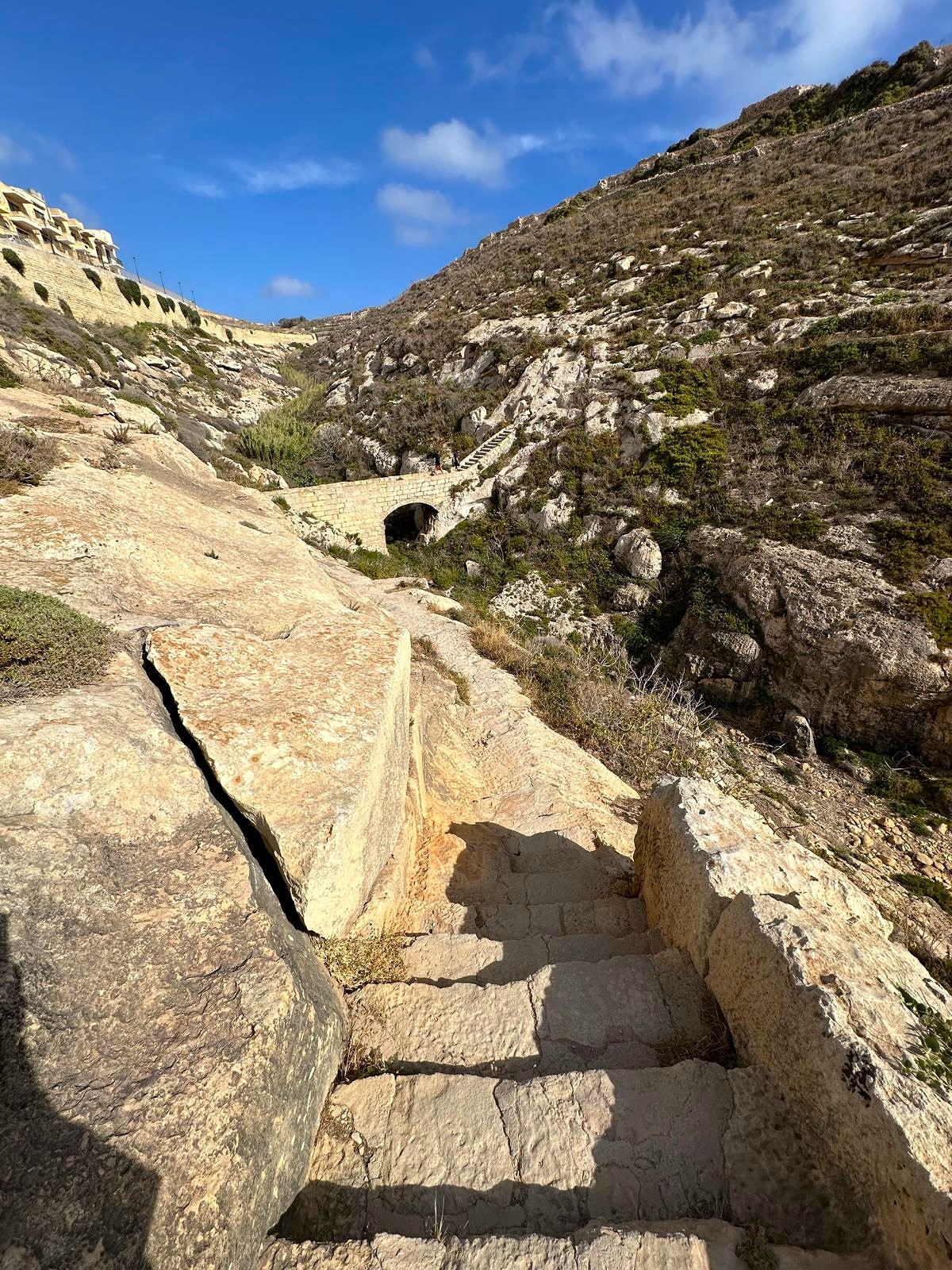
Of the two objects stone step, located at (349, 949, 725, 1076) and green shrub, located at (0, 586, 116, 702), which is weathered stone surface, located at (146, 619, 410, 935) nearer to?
green shrub, located at (0, 586, 116, 702)

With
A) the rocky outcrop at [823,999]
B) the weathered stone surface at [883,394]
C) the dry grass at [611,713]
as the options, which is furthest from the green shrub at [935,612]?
the rocky outcrop at [823,999]

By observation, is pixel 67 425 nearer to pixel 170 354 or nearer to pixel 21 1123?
pixel 21 1123

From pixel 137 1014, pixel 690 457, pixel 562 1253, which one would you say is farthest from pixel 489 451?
pixel 562 1253

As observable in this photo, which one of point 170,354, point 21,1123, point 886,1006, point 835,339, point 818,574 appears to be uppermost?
point 835,339

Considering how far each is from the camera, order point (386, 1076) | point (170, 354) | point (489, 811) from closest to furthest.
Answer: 1. point (386, 1076)
2. point (489, 811)
3. point (170, 354)

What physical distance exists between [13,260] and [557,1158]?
136 feet

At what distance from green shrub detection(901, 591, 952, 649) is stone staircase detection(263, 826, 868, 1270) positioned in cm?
1016

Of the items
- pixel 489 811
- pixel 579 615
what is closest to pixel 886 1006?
pixel 489 811

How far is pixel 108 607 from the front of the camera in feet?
14.8

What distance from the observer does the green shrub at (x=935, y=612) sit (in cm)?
996

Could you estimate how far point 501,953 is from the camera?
13.5ft

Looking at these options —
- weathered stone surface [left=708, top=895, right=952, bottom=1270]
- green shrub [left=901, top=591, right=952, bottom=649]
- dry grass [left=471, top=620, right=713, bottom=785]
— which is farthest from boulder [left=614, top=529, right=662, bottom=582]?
weathered stone surface [left=708, top=895, right=952, bottom=1270]

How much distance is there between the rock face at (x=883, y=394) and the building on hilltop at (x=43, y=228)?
46654 mm

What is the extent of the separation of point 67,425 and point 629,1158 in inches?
432
